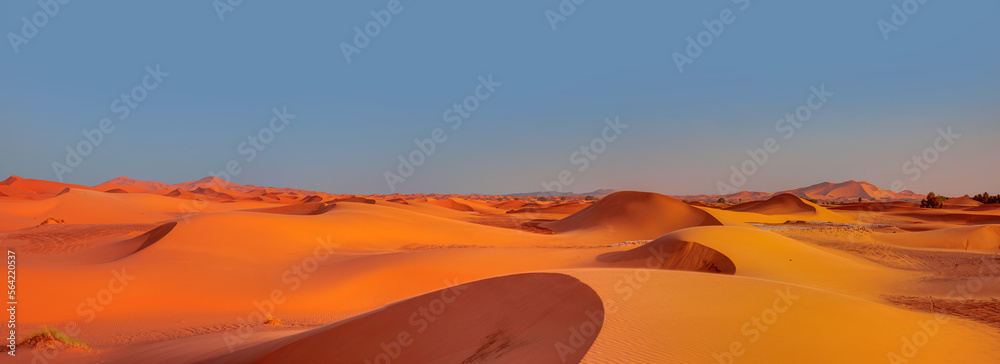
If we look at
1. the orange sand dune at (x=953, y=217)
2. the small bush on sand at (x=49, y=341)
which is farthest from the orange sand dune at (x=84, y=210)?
the orange sand dune at (x=953, y=217)

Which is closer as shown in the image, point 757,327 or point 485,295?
point 757,327

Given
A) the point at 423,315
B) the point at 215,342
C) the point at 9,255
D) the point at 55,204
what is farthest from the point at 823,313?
the point at 55,204

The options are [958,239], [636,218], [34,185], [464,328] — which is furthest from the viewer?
[34,185]

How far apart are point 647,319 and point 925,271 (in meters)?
17.1

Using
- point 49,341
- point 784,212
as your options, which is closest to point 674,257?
point 49,341

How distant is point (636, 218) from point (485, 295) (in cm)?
2630

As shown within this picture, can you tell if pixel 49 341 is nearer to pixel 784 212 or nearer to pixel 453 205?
pixel 784 212

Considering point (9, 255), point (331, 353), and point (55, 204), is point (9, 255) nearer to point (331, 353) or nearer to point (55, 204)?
point (331, 353)

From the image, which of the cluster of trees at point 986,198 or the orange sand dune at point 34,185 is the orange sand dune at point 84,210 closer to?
the orange sand dune at point 34,185

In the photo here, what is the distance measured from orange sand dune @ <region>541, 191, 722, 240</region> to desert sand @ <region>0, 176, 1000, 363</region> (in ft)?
15.1

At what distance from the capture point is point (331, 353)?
8.16 m

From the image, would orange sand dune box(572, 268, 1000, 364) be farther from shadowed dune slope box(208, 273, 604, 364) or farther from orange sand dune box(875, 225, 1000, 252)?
orange sand dune box(875, 225, 1000, 252)

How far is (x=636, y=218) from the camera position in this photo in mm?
33438

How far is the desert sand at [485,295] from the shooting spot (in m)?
6.29
